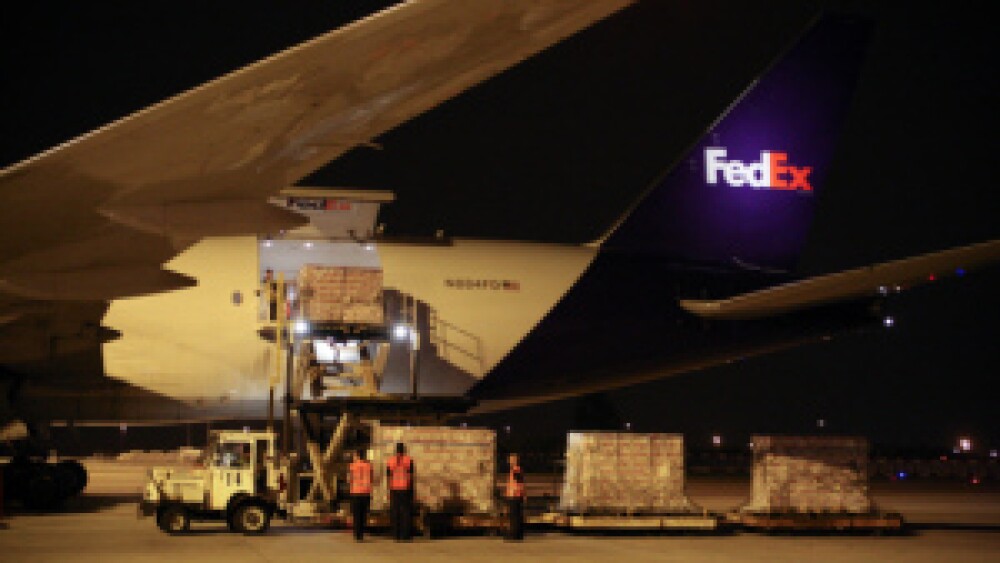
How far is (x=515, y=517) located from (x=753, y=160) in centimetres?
1222

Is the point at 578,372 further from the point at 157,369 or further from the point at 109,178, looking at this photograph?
the point at 109,178

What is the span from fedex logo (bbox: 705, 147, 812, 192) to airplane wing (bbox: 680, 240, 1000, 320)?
11.8 feet

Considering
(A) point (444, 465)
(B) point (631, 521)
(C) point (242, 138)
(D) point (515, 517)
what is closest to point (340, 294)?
(A) point (444, 465)

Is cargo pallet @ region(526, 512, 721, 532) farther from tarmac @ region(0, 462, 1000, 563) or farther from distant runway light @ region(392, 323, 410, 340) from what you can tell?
distant runway light @ region(392, 323, 410, 340)

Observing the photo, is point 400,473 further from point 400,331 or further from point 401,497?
point 400,331

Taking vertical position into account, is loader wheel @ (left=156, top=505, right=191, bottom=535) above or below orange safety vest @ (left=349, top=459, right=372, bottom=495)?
below

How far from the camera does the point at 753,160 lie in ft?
92.6

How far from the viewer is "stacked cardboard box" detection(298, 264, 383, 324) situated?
23.3m

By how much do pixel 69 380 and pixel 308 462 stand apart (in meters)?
5.80

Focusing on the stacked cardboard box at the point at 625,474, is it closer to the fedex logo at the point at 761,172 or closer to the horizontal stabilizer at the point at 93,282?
the fedex logo at the point at 761,172

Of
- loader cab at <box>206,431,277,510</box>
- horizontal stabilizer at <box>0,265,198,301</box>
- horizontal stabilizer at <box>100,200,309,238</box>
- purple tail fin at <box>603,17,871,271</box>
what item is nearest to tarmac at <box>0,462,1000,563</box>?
loader cab at <box>206,431,277,510</box>

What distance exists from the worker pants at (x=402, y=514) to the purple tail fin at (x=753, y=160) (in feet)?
32.6

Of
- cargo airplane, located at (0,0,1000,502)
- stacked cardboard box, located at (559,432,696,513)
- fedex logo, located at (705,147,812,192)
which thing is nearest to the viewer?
stacked cardboard box, located at (559,432,696,513)

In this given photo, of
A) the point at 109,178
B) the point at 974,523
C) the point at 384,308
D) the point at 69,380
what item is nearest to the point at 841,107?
the point at 974,523
